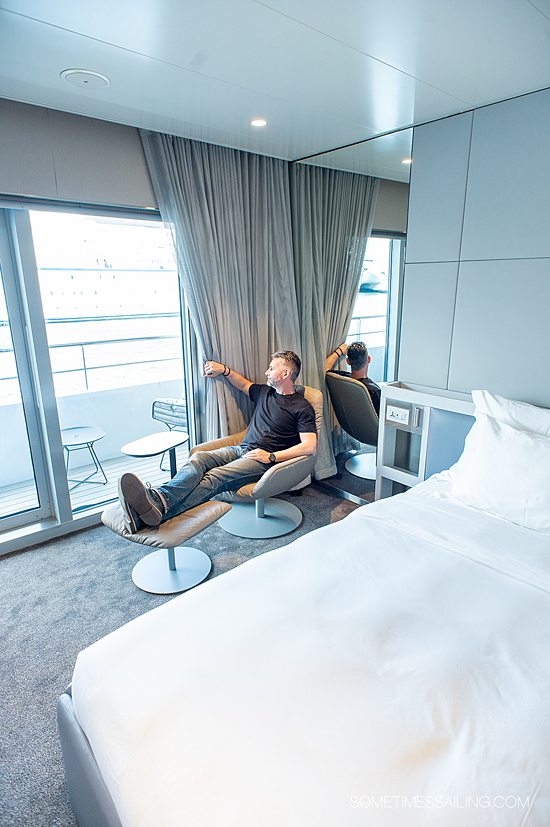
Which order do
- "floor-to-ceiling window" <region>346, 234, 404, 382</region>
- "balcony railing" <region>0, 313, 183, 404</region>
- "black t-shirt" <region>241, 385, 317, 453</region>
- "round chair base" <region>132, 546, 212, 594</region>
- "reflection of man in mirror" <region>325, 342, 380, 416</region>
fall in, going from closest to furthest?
"round chair base" <region>132, 546, 212, 594</region> → "floor-to-ceiling window" <region>346, 234, 404, 382</region> → "black t-shirt" <region>241, 385, 317, 453</region> → "reflection of man in mirror" <region>325, 342, 380, 416</region> → "balcony railing" <region>0, 313, 183, 404</region>

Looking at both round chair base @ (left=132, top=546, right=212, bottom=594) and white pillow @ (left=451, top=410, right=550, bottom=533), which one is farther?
round chair base @ (left=132, top=546, right=212, bottom=594)

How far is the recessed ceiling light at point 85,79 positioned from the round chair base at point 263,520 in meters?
2.60

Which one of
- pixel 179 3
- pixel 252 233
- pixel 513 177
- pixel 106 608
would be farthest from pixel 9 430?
pixel 513 177

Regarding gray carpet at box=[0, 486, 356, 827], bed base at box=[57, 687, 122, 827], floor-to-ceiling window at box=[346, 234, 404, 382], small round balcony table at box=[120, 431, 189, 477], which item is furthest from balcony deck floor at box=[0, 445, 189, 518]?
bed base at box=[57, 687, 122, 827]

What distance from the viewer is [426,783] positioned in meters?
1.00

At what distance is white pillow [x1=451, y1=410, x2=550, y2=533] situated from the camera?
6.48 feet

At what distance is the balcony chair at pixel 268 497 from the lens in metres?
2.88

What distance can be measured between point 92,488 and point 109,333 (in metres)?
1.26

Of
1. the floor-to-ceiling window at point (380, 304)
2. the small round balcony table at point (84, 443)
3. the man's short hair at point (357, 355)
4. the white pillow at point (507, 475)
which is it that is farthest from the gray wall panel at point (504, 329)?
the small round balcony table at point (84, 443)

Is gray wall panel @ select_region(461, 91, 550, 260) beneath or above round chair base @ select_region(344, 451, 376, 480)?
above

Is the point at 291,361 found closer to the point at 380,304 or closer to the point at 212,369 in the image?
the point at 212,369

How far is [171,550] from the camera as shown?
2676 millimetres
